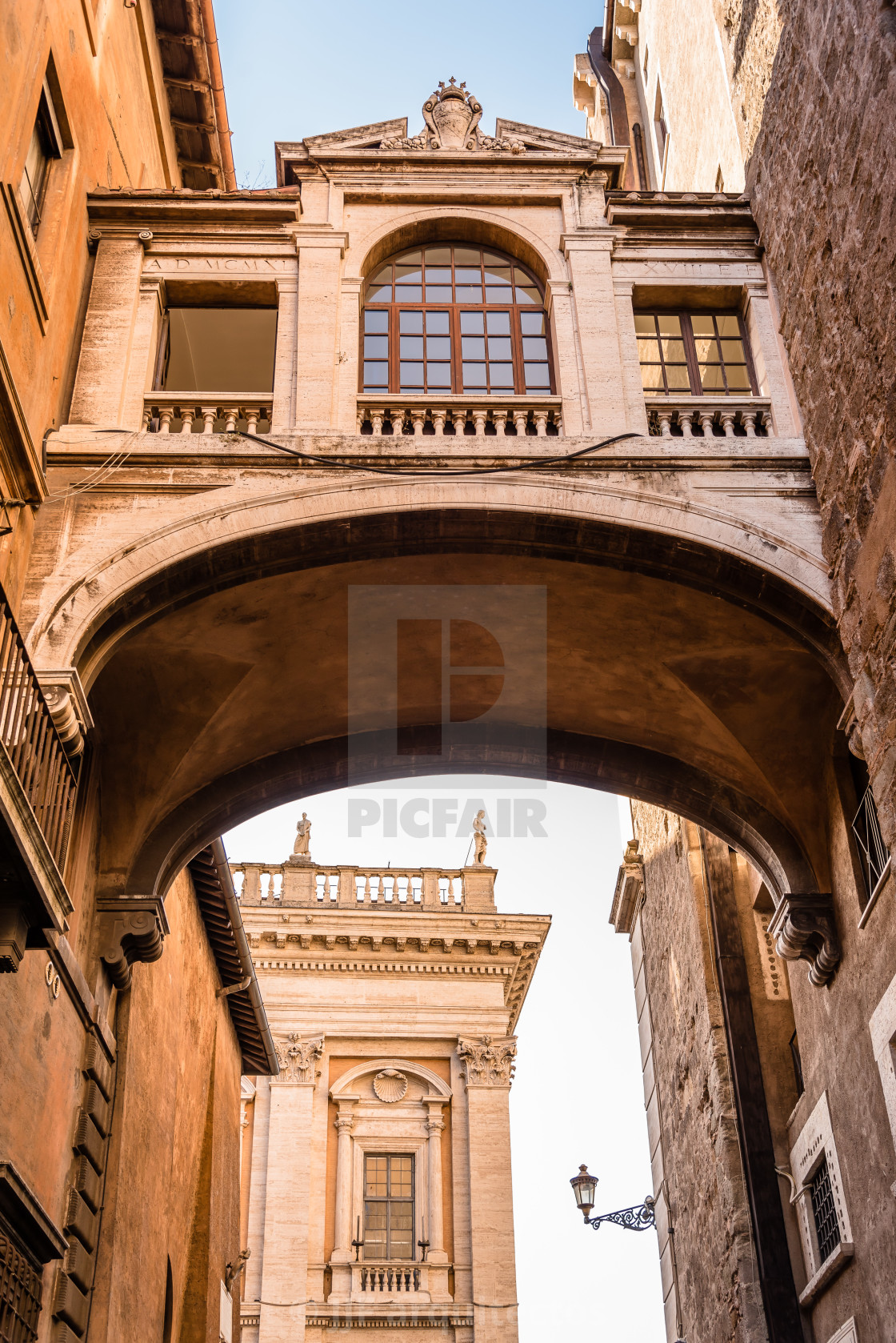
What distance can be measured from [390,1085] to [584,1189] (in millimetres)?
6780

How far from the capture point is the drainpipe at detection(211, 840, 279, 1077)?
15953mm

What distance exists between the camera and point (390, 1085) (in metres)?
23.5

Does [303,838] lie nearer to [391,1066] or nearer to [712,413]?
[391,1066]

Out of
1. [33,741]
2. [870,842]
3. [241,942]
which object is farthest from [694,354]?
[241,942]

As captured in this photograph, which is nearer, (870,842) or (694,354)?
(870,842)

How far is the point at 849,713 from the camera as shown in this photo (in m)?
10.3

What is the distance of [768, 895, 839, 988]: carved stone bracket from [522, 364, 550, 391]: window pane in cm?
520

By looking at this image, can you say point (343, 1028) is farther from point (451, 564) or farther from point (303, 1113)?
point (451, 564)

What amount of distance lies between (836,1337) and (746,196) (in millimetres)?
10701

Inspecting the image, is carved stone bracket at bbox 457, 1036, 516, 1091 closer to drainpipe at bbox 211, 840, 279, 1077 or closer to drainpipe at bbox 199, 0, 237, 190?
drainpipe at bbox 211, 840, 279, 1077

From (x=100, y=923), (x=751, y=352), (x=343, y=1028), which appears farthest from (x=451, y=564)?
(x=343, y=1028)

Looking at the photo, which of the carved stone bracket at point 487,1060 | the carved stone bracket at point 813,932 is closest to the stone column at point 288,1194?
the carved stone bracket at point 487,1060

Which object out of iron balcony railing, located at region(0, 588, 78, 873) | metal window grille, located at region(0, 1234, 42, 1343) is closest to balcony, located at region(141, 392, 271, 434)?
iron balcony railing, located at region(0, 588, 78, 873)

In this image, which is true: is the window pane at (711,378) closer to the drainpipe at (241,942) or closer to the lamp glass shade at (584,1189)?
the drainpipe at (241,942)
